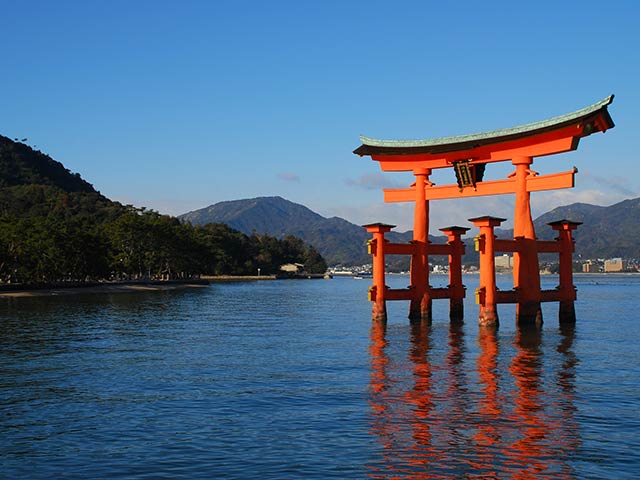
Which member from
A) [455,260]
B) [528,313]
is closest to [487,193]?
[455,260]

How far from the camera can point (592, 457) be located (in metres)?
12.1

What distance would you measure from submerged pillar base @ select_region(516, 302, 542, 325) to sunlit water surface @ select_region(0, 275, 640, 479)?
3065 mm

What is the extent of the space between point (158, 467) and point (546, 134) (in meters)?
26.9

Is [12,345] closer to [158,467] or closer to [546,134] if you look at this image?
[158,467]

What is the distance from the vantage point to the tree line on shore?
76250 mm

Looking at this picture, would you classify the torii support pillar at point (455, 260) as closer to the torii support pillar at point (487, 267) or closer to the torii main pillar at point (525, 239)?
the torii main pillar at point (525, 239)

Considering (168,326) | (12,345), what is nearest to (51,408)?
(12,345)

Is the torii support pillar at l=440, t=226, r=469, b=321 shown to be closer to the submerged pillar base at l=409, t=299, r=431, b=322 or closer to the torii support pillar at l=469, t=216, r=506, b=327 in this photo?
the submerged pillar base at l=409, t=299, r=431, b=322

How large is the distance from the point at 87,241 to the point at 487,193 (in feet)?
207

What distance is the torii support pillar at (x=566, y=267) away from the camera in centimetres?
3759

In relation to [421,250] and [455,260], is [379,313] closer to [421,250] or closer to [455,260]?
[421,250]

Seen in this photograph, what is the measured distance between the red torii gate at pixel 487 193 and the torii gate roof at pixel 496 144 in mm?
44

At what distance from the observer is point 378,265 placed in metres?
36.8

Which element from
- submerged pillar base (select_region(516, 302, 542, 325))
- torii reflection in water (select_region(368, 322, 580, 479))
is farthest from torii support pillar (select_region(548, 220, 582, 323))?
torii reflection in water (select_region(368, 322, 580, 479))
